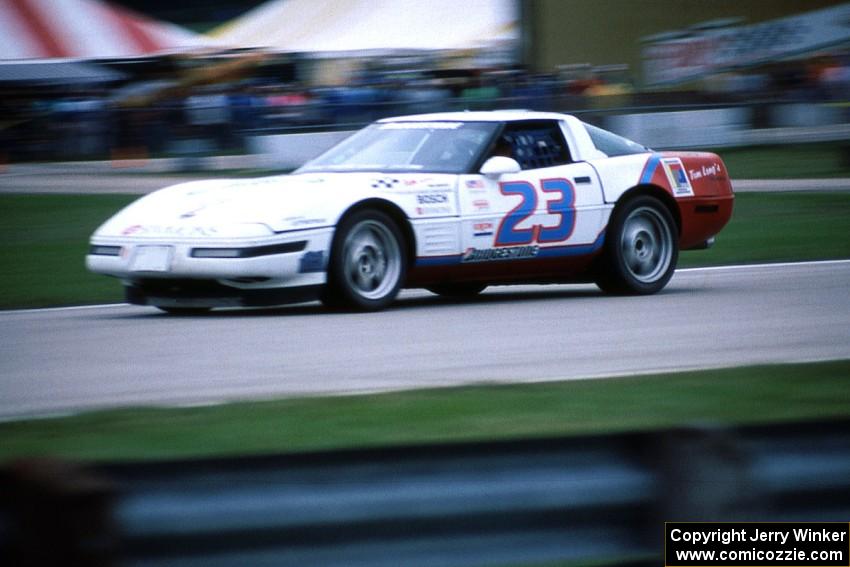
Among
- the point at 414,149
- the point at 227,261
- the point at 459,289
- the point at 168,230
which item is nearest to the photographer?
the point at 227,261

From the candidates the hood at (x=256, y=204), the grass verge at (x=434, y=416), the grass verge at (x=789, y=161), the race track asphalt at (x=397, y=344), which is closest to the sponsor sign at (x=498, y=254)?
the race track asphalt at (x=397, y=344)

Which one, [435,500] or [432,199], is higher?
[432,199]

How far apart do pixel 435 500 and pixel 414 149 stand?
22.5 feet

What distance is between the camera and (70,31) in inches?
1052

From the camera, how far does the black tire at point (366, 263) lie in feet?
29.0

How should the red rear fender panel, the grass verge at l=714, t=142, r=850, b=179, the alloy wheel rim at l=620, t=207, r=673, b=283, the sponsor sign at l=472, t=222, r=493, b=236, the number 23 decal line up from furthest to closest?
1. the grass verge at l=714, t=142, r=850, b=179
2. the red rear fender panel
3. the alloy wheel rim at l=620, t=207, r=673, b=283
4. the number 23 decal
5. the sponsor sign at l=472, t=222, r=493, b=236

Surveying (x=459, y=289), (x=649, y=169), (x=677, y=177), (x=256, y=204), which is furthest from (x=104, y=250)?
(x=677, y=177)

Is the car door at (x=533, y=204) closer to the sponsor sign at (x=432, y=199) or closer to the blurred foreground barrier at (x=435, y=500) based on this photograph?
the sponsor sign at (x=432, y=199)

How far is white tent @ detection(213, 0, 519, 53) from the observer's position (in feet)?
93.1

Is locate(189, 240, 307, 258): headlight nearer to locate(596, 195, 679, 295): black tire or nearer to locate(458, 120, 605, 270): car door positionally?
locate(458, 120, 605, 270): car door

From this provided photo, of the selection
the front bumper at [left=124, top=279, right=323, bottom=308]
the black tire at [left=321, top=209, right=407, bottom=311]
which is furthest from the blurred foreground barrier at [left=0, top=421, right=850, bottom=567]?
the black tire at [left=321, top=209, right=407, bottom=311]

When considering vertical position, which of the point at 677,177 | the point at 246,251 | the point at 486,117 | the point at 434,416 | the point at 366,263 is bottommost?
the point at 434,416

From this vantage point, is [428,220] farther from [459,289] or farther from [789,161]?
[789,161]

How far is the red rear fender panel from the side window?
2.36 ft
